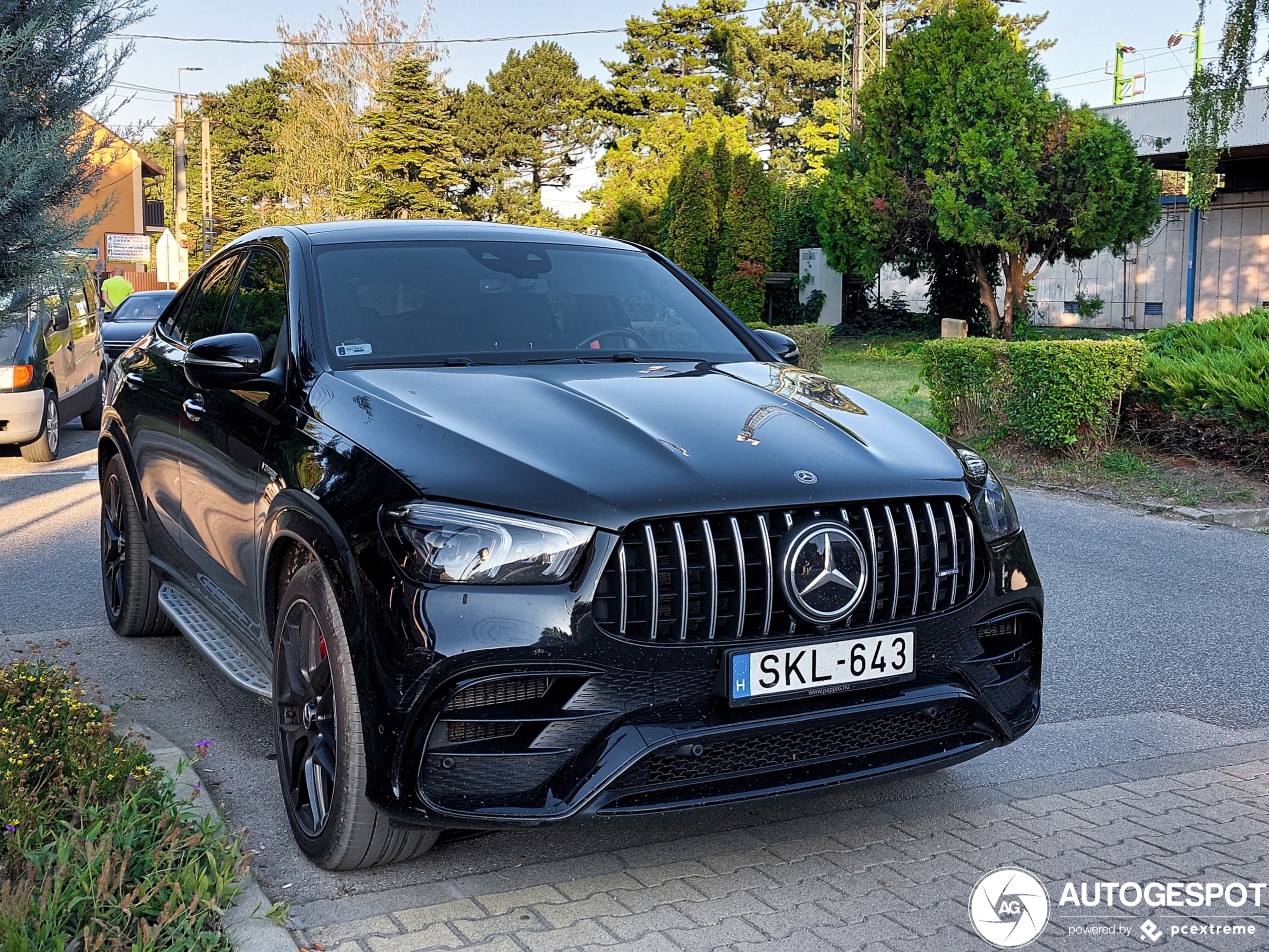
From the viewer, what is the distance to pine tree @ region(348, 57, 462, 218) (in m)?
49.4

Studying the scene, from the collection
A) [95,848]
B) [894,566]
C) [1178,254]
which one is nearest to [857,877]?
[894,566]

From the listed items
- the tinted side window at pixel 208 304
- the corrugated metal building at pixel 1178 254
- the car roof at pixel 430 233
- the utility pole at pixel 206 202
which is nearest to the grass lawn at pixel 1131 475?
the car roof at pixel 430 233

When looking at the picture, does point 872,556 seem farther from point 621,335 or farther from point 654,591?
point 621,335

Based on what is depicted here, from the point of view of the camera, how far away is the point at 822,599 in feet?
9.95

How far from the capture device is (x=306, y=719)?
11.1 ft

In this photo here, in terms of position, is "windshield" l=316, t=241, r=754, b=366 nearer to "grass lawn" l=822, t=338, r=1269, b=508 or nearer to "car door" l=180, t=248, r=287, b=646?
"car door" l=180, t=248, r=287, b=646

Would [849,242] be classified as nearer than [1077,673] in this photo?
No

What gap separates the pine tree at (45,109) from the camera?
443 cm

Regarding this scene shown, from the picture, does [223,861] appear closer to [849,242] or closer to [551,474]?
[551,474]

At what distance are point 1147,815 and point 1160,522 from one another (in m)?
5.25

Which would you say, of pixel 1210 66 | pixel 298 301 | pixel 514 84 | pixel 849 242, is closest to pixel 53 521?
pixel 298 301

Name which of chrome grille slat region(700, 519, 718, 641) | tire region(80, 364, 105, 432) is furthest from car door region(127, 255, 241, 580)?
tire region(80, 364, 105, 432)

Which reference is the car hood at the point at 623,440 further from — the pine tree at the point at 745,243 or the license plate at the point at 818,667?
the pine tree at the point at 745,243

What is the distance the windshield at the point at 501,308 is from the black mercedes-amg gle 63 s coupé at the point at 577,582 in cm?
2
